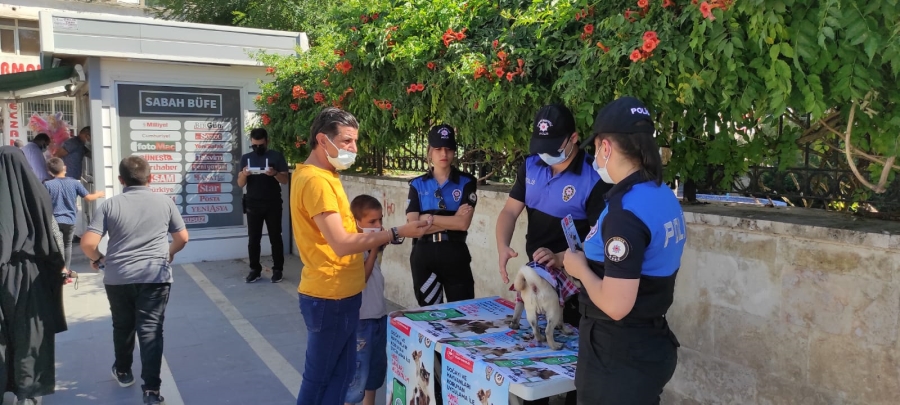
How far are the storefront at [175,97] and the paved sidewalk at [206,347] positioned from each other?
1527 mm

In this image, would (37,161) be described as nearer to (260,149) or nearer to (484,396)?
(260,149)

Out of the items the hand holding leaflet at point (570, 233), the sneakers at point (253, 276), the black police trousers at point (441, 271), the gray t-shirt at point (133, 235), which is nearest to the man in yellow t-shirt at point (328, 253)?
the black police trousers at point (441, 271)

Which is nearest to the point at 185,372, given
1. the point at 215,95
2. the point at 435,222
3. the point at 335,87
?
the point at 435,222

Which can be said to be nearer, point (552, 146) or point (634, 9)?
point (552, 146)

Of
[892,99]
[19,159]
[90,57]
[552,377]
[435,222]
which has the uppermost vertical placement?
[90,57]

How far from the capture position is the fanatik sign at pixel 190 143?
8484 mm

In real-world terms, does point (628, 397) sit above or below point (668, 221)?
below

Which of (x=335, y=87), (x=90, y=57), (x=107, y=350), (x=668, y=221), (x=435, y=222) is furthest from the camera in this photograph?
(x=90, y=57)

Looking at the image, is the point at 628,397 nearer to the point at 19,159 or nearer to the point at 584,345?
the point at 584,345

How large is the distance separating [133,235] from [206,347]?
1674mm

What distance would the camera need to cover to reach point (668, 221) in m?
2.05

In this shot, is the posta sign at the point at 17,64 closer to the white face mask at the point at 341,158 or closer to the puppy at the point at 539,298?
the white face mask at the point at 341,158

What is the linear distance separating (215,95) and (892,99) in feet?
27.5

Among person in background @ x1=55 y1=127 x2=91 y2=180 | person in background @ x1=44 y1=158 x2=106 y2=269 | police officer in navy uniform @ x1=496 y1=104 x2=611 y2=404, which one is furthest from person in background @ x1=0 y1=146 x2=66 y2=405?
person in background @ x1=55 y1=127 x2=91 y2=180
